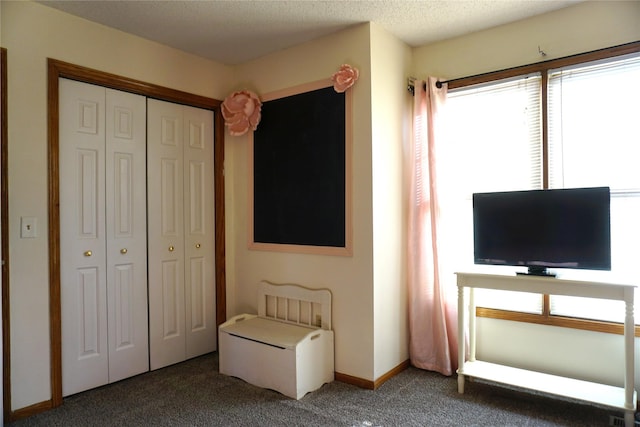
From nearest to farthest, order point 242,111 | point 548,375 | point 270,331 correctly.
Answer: point 548,375
point 270,331
point 242,111

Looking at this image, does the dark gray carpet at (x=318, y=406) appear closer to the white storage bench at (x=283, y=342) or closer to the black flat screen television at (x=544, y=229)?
the white storage bench at (x=283, y=342)

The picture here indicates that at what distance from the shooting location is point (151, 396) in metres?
2.68

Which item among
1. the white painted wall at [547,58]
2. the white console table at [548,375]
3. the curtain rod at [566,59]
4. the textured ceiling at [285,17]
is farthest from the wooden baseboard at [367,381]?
the textured ceiling at [285,17]

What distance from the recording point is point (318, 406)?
99.8 inches

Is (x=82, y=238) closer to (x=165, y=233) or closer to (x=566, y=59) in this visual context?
(x=165, y=233)

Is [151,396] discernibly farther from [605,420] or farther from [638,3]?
[638,3]

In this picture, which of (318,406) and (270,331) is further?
(270,331)

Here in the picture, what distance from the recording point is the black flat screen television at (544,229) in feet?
7.57

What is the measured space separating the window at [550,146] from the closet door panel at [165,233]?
6.60 feet

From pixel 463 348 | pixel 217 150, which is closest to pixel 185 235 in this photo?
pixel 217 150

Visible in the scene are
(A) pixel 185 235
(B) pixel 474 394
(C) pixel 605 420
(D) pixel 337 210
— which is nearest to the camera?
(C) pixel 605 420

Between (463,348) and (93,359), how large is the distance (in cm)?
243

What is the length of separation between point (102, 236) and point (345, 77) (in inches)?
77.1

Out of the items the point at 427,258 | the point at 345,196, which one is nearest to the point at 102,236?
the point at 345,196
